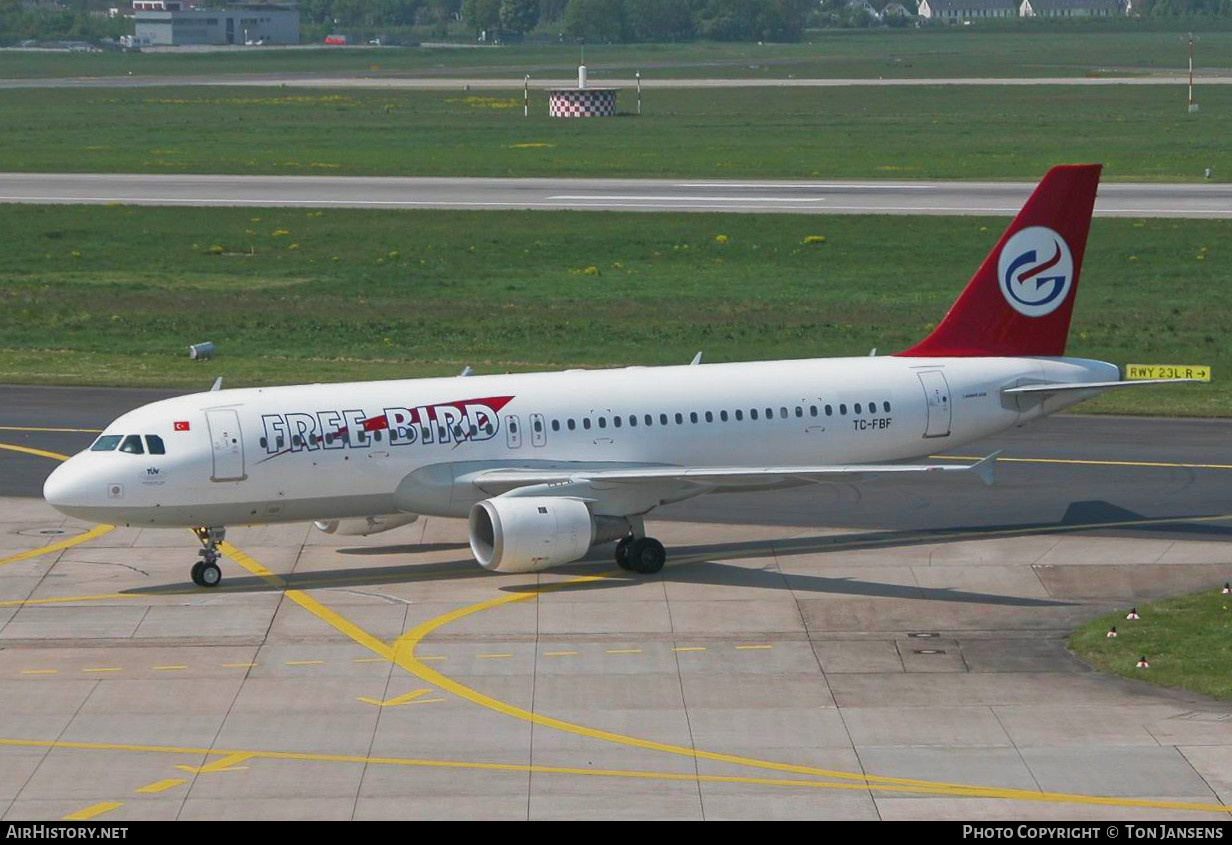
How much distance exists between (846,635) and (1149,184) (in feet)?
266

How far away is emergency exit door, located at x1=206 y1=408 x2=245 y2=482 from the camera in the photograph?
3884 cm

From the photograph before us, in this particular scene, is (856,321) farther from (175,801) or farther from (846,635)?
(175,801)

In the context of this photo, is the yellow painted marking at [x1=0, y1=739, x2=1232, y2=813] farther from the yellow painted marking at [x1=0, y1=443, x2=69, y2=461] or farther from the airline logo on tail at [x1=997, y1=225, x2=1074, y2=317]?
the yellow painted marking at [x1=0, y1=443, x2=69, y2=461]

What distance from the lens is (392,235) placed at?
310ft

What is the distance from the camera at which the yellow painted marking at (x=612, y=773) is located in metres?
26.6

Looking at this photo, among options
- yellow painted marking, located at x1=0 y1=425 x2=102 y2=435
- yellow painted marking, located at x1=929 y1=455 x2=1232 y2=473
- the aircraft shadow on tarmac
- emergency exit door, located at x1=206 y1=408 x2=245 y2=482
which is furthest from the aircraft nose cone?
yellow painted marking, located at x1=929 y1=455 x2=1232 y2=473

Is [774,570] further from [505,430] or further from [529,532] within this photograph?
[505,430]

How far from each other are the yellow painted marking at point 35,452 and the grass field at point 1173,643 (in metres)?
28.8

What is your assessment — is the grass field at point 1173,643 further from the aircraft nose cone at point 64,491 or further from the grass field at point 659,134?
the grass field at point 659,134

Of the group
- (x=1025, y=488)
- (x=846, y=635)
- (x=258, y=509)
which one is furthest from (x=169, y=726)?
(x=1025, y=488)

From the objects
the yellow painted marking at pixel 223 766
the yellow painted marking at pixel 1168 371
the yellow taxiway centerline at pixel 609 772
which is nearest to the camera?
the yellow taxiway centerline at pixel 609 772

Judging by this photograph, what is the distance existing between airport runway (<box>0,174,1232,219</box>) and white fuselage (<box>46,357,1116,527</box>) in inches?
2136

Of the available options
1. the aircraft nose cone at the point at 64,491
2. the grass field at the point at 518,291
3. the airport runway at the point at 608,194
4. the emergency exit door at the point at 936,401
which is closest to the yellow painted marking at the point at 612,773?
the aircraft nose cone at the point at 64,491
